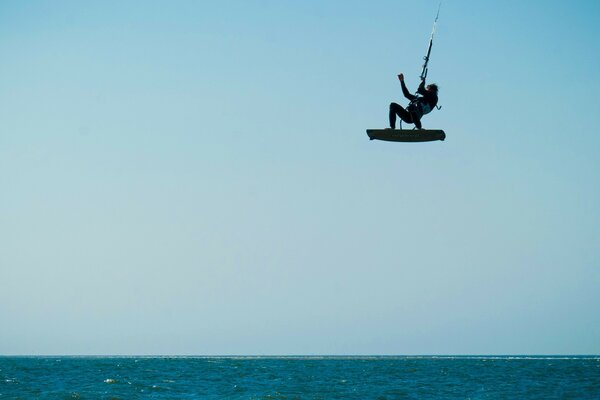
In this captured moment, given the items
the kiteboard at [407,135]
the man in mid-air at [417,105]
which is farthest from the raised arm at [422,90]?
the kiteboard at [407,135]

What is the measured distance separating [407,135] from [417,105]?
992mm

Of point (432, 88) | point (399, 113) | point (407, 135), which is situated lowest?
→ point (407, 135)

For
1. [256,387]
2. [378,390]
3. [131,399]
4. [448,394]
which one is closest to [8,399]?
[131,399]

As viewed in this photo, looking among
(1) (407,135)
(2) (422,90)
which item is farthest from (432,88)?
(1) (407,135)

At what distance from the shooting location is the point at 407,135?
1838 cm

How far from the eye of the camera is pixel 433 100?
1775 centimetres

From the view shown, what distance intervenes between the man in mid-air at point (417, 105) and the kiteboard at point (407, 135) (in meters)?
0.24

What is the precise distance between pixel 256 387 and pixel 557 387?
64.0 ft

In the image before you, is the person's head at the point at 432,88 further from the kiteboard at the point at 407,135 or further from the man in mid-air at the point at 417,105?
the kiteboard at the point at 407,135

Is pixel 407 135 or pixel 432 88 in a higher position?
pixel 432 88

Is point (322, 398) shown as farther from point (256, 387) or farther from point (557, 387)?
point (557, 387)

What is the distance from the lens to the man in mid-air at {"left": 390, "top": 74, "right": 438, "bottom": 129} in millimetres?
17516

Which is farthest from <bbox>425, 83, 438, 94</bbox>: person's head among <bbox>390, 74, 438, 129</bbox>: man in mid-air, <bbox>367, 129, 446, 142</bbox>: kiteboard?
<bbox>367, 129, 446, 142</bbox>: kiteboard

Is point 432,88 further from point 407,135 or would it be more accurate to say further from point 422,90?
point 407,135
